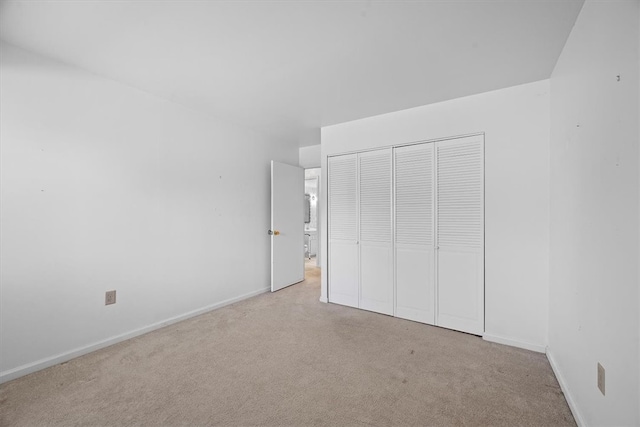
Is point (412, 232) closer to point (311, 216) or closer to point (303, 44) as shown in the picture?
point (303, 44)

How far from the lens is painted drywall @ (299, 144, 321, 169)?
4.86m

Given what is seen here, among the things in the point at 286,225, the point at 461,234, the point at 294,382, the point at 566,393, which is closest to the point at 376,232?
the point at 461,234

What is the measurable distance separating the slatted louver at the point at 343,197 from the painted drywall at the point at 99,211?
4.33ft

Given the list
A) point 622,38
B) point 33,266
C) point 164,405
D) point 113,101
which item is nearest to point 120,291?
point 33,266

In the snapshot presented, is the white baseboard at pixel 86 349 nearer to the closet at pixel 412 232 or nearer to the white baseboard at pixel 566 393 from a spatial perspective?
the closet at pixel 412 232

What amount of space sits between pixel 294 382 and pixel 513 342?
6.51ft

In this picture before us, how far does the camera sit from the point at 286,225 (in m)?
4.26

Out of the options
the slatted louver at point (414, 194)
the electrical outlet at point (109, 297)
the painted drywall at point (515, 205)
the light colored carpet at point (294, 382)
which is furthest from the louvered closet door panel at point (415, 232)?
the electrical outlet at point (109, 297)

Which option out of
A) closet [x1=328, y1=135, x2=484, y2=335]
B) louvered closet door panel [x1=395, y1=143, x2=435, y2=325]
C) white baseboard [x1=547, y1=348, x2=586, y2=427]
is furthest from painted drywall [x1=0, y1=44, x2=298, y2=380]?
white baseboard [x1=547, y1=348, x2=586, y2=427]

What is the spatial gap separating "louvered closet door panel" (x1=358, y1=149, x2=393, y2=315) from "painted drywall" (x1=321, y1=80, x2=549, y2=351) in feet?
2.74

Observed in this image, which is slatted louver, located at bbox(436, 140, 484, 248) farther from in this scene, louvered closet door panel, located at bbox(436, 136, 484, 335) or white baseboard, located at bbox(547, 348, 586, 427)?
white baseboard, located at bbox(547, 348, 586, 427)

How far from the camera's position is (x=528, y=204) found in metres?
2.43

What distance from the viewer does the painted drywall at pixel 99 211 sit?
78.4 inches

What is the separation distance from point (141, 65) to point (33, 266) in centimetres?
174
